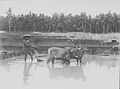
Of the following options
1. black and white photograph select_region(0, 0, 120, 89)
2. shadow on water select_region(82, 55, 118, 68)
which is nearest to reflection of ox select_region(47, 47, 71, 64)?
black and white photograph select_region(0, 0, 120, 89)

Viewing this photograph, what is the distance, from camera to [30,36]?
1844mm

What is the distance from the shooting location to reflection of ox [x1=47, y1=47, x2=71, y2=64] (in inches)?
70.9

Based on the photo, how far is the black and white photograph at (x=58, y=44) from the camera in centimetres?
175

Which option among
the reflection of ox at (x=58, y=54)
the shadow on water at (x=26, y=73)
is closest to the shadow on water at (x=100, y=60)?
the reflection of ox at (x=58, y=54)

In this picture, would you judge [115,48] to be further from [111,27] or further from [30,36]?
[30,36]

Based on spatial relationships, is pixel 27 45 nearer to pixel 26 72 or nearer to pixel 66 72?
pixel 26 72

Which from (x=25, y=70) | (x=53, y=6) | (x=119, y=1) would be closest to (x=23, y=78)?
(x=25, y=70)

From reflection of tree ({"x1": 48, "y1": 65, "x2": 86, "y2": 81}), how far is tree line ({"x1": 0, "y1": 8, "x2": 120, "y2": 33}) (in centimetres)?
30

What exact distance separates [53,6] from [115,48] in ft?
1.88

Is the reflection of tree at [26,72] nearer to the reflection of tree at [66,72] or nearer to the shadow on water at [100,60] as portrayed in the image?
the reflection of tree at [66,72]

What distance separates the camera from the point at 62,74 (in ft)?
5.85

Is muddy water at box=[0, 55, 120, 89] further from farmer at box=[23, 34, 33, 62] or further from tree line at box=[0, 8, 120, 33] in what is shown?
tree line at box=[0, 8, 120, 33]

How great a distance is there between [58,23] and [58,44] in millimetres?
167

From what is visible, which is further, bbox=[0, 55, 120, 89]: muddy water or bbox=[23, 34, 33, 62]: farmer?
bbox=[23, 34, 33, 62]: farmer
